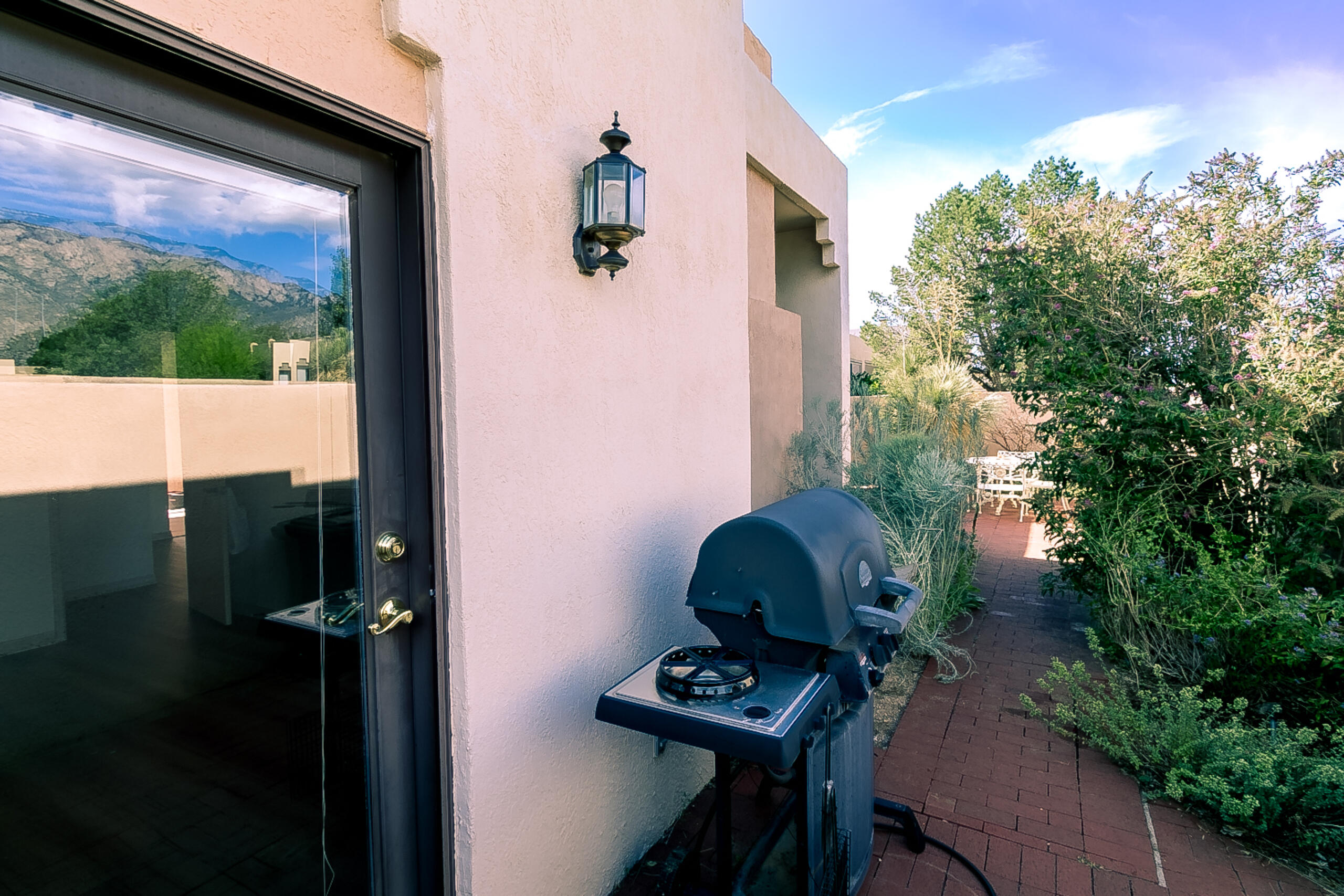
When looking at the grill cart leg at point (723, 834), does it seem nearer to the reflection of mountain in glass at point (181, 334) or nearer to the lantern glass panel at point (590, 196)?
the reflection of mountain in glass at point (181, 334)

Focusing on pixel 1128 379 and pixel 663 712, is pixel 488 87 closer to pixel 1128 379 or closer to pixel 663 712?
pixel 663 712

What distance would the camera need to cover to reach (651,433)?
3.07m

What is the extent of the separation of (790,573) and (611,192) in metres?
1.53

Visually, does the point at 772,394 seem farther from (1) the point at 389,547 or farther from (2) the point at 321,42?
(2) the point at 321,42

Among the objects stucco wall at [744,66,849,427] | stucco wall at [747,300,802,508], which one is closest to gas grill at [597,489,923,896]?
stucco wall at [747,300,802,508]

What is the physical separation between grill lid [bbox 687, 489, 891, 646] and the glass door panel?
122cm

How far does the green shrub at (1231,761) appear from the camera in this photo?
115 inches

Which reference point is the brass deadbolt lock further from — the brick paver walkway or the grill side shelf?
the brick paver walkway

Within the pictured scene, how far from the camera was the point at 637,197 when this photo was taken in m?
2.53

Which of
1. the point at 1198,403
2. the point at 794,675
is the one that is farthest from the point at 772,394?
the point at 794,675

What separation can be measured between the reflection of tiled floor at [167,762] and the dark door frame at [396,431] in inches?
4.2

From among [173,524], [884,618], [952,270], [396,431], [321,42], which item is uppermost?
[952,270]

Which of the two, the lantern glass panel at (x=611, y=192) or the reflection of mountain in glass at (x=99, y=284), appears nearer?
the reflection of mountain in glass at (x=99, y=284)

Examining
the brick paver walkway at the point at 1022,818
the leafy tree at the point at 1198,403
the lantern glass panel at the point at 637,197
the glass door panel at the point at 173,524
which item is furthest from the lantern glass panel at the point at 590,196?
the leafy tree at the point at 1198,403
